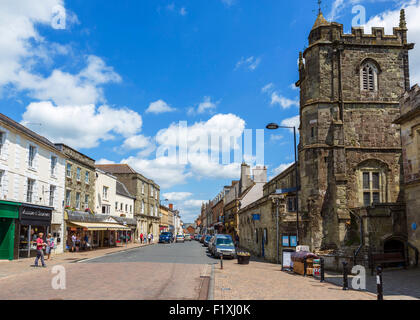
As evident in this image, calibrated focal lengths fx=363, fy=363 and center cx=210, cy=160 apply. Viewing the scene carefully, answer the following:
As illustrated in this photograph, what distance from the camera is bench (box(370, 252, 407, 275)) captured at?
16.9m

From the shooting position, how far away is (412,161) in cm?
1812

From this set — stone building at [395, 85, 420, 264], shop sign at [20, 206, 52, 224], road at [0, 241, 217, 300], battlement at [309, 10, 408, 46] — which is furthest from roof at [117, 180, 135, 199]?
stone building at [395, 85, 420, 264]

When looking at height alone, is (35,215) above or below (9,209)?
below

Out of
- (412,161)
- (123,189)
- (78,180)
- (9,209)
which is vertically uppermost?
(123,189)

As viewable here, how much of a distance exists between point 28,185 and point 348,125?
22948 millimetres

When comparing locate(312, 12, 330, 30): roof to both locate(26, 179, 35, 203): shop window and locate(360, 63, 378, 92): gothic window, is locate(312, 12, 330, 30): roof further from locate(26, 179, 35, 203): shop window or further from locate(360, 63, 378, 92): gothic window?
locate(26, 179, 35, 203): shop window

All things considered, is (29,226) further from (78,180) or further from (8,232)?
(78,180)

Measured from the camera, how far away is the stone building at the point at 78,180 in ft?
105

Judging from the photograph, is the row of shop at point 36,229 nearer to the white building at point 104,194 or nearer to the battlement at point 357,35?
the white building at point 104,194

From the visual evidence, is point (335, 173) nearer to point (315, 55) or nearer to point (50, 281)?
point (315, 55)

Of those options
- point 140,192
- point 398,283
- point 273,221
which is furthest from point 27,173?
point 140,192

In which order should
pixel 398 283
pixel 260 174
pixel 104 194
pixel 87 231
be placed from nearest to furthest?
pixel 398 283 → pixel 87 231 → pixel 104 194 → pixel 260 174

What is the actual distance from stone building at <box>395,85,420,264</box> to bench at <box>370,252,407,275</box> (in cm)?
71

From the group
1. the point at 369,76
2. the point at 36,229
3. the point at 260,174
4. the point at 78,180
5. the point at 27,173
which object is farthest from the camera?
the point at 260,174
